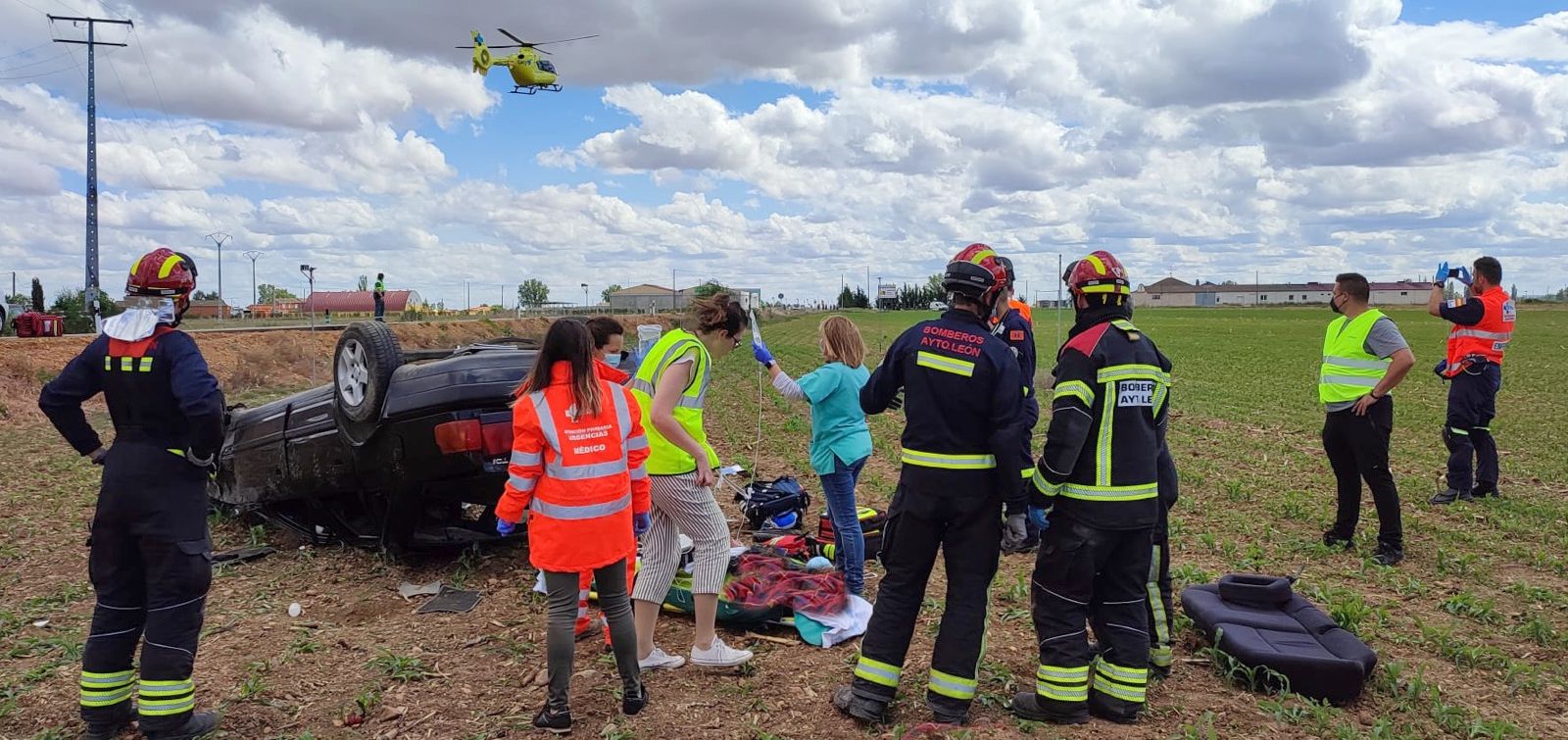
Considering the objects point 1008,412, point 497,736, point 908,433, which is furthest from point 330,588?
point 1008,412

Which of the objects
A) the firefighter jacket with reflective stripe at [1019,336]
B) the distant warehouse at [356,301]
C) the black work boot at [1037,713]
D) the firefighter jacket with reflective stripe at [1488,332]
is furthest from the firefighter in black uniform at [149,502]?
the distant warehouse at [356,301]

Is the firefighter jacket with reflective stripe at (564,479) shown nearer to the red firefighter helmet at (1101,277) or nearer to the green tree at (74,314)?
the red firefighter helmet at (1101,277)

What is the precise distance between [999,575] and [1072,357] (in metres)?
2.72

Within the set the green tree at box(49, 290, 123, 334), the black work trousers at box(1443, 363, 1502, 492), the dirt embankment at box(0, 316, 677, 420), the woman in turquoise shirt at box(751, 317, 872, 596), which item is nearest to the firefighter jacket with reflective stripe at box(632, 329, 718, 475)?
the woman in turquoise shirt at box(751, 317, 872, 596)

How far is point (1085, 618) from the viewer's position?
4.27 m

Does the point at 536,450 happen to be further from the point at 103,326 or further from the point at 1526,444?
the point at 1526,444

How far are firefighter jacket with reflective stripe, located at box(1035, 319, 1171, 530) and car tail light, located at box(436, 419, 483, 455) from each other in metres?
3.36

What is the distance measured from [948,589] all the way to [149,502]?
11.3 ft

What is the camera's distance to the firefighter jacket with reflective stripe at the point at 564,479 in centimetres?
407

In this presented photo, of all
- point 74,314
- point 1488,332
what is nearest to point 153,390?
point 1488,332

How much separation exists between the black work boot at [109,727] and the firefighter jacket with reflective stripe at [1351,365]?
7349mm

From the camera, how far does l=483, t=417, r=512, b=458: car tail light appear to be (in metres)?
5.71

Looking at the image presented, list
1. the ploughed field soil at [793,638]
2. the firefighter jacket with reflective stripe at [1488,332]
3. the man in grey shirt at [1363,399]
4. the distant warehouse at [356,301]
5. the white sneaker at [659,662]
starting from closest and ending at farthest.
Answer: the ploughed field soil at [793,638] → the white sneaker at [659,662] → the man in grey shirt at [1363,399] → the firefighter jacket with reflective stripe at [1488,332] → the distant warehouse at [356,301]

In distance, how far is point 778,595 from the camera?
548cm
